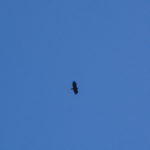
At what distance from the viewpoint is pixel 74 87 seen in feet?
40.2

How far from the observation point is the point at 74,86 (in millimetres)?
12273

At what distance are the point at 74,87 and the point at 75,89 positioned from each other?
0.15 meters

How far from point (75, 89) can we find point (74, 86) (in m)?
0.22

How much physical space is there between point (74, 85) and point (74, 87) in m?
0.14

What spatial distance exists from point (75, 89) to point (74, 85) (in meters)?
0.28

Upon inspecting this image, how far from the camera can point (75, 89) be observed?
12258 millimetres

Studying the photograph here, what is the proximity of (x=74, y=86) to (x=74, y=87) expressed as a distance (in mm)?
68

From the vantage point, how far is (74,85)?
12250 millimetres
